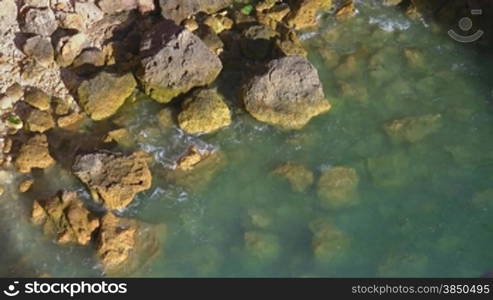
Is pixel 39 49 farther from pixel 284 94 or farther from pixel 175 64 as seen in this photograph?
pixel 284 94

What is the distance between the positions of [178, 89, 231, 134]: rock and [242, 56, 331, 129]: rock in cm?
52

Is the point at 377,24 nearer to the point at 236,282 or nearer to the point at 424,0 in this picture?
the point at 424,0

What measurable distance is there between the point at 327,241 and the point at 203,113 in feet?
10.9

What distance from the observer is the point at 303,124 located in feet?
39.0

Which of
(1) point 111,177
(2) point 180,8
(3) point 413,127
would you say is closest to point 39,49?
(2) point 180,8

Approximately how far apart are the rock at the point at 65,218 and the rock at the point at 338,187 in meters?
4.00

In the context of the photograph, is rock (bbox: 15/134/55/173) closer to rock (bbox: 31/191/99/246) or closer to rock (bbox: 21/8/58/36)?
rock (bbox: 31/191/99/246)

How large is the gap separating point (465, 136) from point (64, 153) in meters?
7.52

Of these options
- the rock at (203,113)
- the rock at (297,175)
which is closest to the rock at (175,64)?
the rock at (203,113)

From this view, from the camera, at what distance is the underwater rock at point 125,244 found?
1030 centimetres

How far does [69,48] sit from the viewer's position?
39.6ft

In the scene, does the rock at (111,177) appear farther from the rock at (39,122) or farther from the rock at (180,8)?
the rock at (180,8)

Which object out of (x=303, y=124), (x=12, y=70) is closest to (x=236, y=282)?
(x=303, y=124)

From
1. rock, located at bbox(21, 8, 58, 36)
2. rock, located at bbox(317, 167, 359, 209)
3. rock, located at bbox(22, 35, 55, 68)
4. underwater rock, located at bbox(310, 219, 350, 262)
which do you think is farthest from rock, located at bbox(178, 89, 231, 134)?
rock, located at bbox(21, 8, 58, 36)
